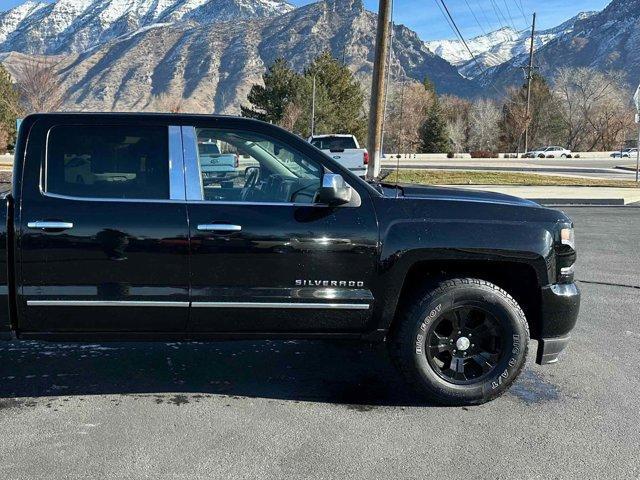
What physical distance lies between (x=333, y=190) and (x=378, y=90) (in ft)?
43.3

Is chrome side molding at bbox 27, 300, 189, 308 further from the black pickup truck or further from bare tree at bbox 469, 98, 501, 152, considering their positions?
bare tree at bbox 469, 98, 501, 152

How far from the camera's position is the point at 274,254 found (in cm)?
391

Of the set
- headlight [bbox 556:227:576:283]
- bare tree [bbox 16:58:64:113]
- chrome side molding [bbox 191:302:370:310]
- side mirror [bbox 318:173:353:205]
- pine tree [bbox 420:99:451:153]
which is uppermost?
bare tree [bbox 16:58:64:113]

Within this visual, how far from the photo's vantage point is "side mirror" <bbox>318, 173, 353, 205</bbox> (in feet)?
12.4

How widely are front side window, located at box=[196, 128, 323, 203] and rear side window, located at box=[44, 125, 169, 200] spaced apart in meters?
0.27

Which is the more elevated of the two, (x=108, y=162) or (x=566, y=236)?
(x=108, y=162)

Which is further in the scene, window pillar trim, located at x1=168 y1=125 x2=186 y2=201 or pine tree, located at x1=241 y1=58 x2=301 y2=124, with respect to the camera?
pine tree, located at x1=241 y1=58 x2=301 y2=124

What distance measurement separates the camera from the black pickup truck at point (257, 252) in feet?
12.5

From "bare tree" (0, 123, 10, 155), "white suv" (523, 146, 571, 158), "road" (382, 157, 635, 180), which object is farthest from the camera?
"white suv" (523, 146, 571, 158)

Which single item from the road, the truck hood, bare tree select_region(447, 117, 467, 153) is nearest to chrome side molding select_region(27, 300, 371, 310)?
the truck hood

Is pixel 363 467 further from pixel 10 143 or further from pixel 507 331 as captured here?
pixel 10 143

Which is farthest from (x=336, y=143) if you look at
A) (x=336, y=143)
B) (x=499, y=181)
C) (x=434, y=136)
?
(x=434, y=136)

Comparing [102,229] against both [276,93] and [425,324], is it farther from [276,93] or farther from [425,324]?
[276,93]

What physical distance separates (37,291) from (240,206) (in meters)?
1.29
